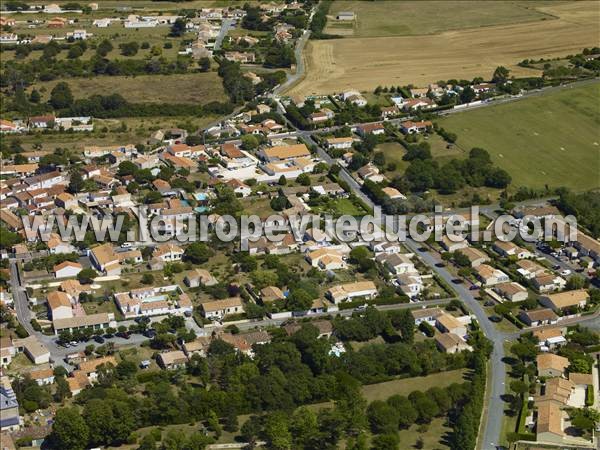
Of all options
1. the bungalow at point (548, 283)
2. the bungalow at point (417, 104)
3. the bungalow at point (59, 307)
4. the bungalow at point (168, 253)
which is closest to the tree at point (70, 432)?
the bungalow at point (59, 307)

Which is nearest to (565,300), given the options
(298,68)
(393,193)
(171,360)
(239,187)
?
(393,193)

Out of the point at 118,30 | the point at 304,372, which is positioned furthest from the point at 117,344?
the point at 118,30

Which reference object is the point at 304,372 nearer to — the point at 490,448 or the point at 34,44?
the point at 490,448

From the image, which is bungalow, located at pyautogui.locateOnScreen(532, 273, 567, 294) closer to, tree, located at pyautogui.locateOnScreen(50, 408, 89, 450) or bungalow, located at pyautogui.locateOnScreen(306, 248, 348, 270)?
bungalow, located at pyautogui.locateOnScreen(306, 248, 348, 270)

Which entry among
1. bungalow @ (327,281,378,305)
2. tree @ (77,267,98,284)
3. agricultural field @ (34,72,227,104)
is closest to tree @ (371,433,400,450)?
bungalow @ (327,281,378,305)

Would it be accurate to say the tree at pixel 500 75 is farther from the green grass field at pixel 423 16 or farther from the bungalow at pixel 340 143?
the green grass field at pixel 423 16

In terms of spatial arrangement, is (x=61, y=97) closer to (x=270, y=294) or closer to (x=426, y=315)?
(x=270, y=294)
